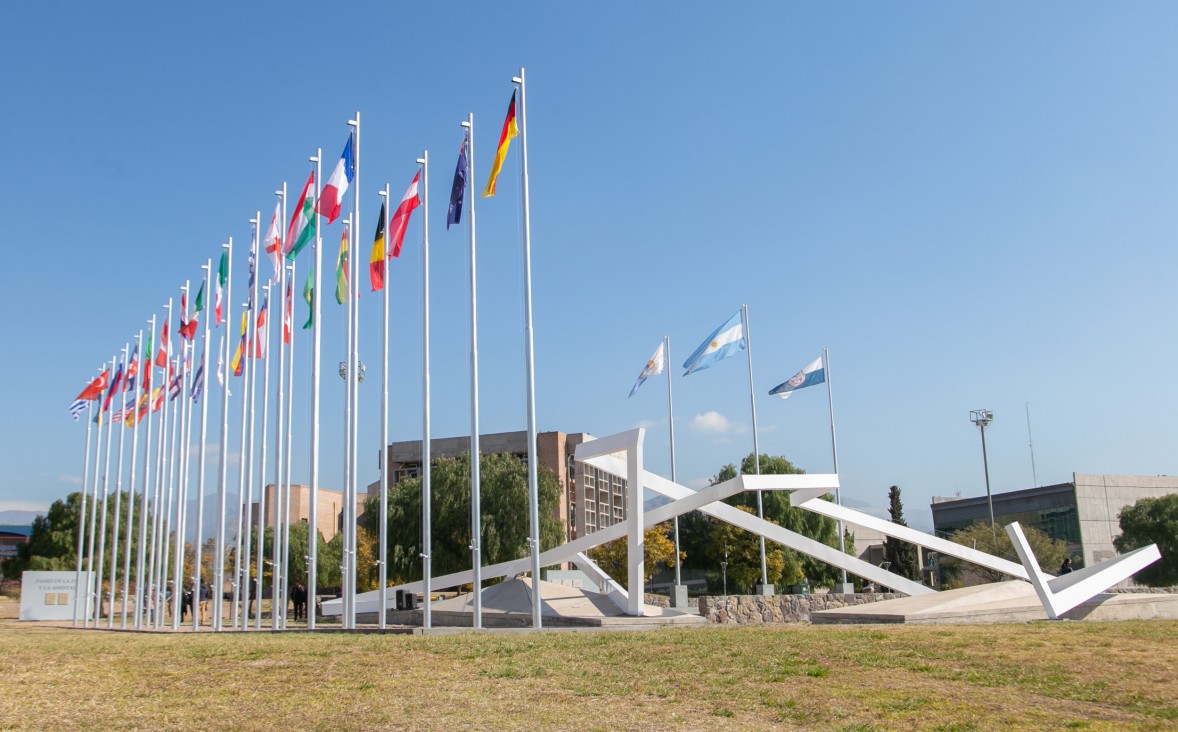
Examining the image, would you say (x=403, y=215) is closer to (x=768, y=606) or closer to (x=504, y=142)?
(x=504, y=142)

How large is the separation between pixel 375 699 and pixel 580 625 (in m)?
15.2

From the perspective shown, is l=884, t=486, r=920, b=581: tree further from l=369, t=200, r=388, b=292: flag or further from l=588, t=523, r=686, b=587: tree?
l=369, t=200, r=388, b=292: flag

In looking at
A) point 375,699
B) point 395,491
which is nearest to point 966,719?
point 375,699

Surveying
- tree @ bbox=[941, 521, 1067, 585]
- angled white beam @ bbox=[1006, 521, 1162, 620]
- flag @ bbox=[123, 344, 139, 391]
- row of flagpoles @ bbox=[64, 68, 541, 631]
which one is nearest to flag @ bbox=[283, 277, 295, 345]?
row of flagpoles @ bbox=[64, 68, 541, 631]

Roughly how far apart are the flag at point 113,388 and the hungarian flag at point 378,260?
19.8m

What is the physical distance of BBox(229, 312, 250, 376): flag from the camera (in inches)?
1312

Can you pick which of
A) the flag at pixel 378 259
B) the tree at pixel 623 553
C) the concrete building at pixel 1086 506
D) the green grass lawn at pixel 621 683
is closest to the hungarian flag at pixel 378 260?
the flag at pixel 378 259

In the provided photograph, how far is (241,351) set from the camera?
3369cm

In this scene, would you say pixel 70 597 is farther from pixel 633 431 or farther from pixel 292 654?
pixel 292 654

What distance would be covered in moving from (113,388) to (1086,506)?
226ft

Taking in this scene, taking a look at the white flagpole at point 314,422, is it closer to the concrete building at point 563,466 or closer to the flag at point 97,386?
the flag at point 97,386

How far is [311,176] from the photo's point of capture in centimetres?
2847

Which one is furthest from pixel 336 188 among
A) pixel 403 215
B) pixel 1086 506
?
pixel 1086 506

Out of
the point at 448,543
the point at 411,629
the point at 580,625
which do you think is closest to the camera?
the point at 411,629
